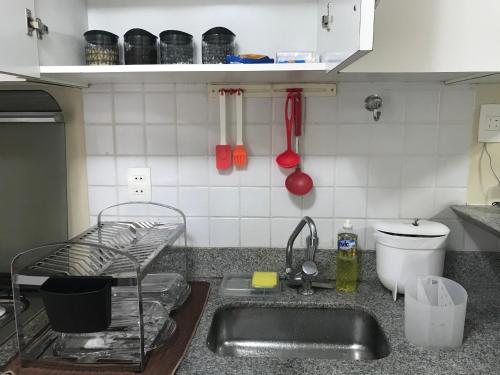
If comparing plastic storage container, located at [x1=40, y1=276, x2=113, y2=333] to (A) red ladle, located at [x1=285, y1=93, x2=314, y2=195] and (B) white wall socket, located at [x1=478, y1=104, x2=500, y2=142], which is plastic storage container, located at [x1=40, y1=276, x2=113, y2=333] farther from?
(B) white wall socket, located at [x1=478, y1=104, x2=500, y2=142]

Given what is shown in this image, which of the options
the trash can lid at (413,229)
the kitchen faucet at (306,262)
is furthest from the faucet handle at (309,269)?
the trash can lid at (413,229)

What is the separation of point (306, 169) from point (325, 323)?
0.46 metres

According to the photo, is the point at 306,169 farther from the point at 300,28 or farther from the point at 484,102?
the point at 484,102

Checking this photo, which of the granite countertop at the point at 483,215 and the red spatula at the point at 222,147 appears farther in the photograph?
the red spatula at the point at 222,147

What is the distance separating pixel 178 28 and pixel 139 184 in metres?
0.49

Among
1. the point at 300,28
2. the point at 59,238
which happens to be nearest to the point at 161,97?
the point at 300,28

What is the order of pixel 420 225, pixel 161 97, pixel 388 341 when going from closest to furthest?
pixel 388 341
pixel 420 225
pixel 161 97

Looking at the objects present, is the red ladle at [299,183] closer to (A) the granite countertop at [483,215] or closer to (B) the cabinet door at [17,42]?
(A) the granite countertop at [483,215]

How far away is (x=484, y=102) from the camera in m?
1.22

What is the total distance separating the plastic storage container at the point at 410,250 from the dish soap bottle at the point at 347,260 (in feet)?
0.29

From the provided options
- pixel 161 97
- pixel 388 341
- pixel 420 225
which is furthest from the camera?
pixel 161 97

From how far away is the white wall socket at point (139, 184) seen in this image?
1310 mm

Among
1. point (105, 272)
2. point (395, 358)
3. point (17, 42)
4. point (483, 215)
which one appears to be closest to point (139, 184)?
point (105, 272)

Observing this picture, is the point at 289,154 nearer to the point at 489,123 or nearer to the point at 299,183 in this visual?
the point at 299,183
